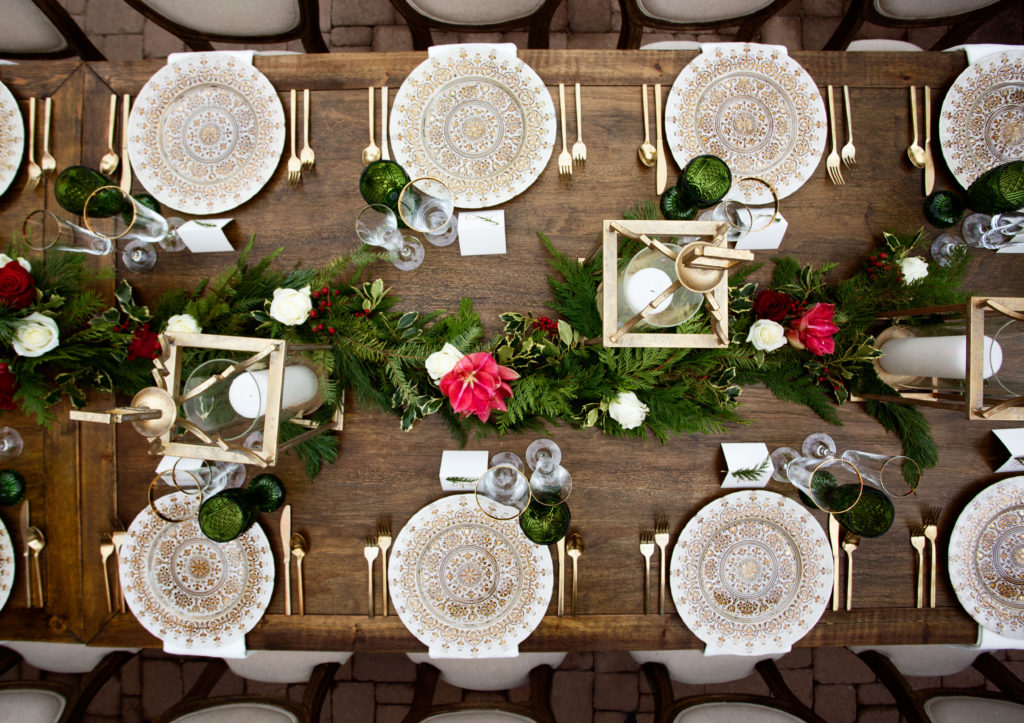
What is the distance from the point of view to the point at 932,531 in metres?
1.53

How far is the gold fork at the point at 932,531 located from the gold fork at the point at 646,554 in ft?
2.55

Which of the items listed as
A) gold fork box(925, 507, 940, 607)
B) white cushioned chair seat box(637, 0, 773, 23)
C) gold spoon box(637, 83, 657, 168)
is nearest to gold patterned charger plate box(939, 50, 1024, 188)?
white cushioned chair seat box(637, 0, 773, 23)

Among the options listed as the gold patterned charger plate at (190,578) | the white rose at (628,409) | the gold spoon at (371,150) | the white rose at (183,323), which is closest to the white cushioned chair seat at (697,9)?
the gold spoon at (371,150)

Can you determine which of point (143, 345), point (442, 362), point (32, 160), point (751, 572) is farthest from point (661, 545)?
point (32, 160)

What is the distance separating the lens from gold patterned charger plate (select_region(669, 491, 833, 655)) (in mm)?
1512

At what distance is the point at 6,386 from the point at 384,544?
1.06m

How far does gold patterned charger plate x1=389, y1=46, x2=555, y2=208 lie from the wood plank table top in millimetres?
64

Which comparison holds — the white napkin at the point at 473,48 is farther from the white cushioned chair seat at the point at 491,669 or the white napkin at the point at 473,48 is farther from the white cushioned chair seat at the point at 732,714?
the white cushioned chair seat at the point at 732,714

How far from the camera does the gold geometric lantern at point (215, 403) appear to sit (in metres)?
1.03

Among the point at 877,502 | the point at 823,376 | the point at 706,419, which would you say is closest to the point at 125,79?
the point at 706,419

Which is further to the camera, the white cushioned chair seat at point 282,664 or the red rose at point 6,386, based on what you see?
the white cushioned chair seat at point 282,664

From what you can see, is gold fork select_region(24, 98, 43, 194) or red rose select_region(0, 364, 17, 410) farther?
gold fork select_region(24, 98, 43, 194)

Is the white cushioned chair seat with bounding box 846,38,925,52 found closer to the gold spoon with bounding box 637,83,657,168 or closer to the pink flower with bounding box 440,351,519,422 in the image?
the gold spoon with bounding box 637,83,657,168

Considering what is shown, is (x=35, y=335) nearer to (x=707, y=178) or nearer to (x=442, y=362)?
→ (x=442, y=362)
